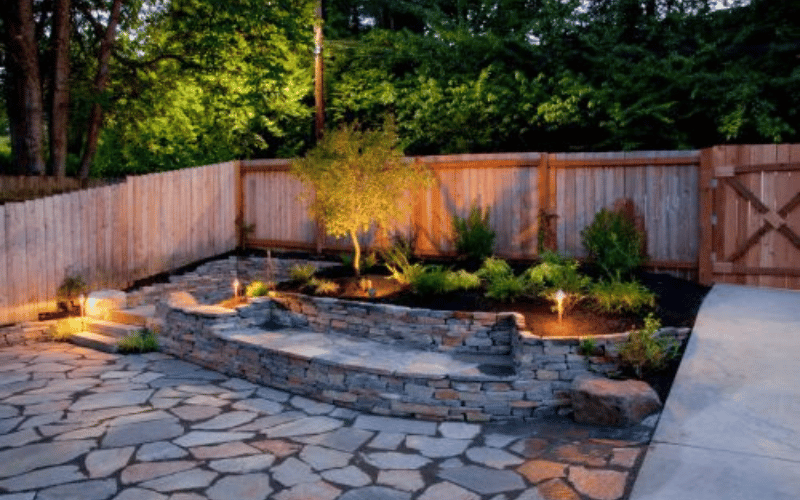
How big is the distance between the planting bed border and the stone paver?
0.18 metres

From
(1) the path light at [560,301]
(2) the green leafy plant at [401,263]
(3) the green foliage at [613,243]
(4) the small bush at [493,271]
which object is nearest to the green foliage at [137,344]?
(2) the green leafy plant at [401,263]

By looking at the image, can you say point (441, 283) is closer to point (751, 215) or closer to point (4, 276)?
point (751, 215)

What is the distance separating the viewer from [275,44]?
13359mm

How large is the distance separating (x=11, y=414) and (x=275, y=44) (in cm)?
927

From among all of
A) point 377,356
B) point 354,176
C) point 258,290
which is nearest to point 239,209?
point 258,290

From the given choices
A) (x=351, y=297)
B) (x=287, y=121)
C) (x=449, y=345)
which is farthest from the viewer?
(x=287, y=121)

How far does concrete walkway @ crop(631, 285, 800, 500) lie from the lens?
4.12m

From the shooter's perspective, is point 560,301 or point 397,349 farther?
point 397,349

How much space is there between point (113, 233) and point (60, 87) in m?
2.95

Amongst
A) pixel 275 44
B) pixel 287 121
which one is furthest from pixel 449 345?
pixel 287 121

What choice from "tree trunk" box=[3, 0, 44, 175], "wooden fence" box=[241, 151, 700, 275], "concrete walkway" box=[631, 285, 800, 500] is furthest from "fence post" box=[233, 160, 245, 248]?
"concrete walkway" box=[631, 285, 800, 500]

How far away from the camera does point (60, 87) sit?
11.5 metres

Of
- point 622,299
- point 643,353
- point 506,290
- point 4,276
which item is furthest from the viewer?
point 4,276

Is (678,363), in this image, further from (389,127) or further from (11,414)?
(11,414)
